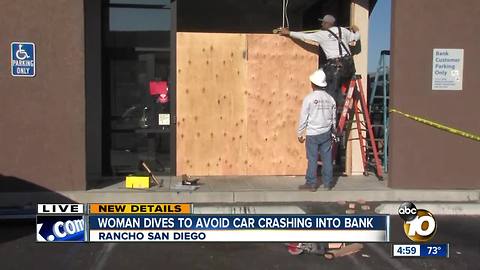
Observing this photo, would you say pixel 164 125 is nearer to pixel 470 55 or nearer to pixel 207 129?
pixel 207 129

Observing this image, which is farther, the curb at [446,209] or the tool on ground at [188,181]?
the tool on ground at [188,181]

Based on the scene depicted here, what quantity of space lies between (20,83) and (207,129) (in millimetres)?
3095

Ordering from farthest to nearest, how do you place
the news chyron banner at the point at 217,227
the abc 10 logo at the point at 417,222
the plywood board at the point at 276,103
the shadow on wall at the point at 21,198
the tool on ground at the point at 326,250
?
the plywood board at the point at 276,103, the shadow on wall at the point at 21,198, the tool on ground at the point at 326,250, the abc 10 logo at the point at 417,222, the news chyron banner at the point at 217,227

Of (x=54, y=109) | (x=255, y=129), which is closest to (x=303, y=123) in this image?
(x=255, y=129)

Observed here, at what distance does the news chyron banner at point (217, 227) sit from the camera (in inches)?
162

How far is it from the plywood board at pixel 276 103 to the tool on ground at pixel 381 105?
4.59 ft

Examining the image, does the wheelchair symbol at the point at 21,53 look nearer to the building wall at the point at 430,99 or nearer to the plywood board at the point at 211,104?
the plywood board at the point at 211,104

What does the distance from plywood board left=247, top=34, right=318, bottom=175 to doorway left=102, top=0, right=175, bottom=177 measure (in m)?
1.40

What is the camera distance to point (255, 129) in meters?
10.1

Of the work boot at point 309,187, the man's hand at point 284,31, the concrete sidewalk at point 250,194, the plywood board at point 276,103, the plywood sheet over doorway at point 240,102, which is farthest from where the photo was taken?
the plywood board at point 276,103

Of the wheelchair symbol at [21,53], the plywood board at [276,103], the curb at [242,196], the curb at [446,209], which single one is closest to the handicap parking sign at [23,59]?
the wheelchair symbol at [21,53]

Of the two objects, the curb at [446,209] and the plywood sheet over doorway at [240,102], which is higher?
the plywood sheet over doorway at [240,102]

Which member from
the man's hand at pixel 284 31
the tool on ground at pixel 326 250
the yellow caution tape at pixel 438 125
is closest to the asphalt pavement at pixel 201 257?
Answer: the tool on ground at pixel 326 250

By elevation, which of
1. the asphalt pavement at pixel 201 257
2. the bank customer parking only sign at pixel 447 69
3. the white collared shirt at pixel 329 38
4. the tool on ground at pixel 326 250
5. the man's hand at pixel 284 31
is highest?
the man's hand at pixel 284 31
